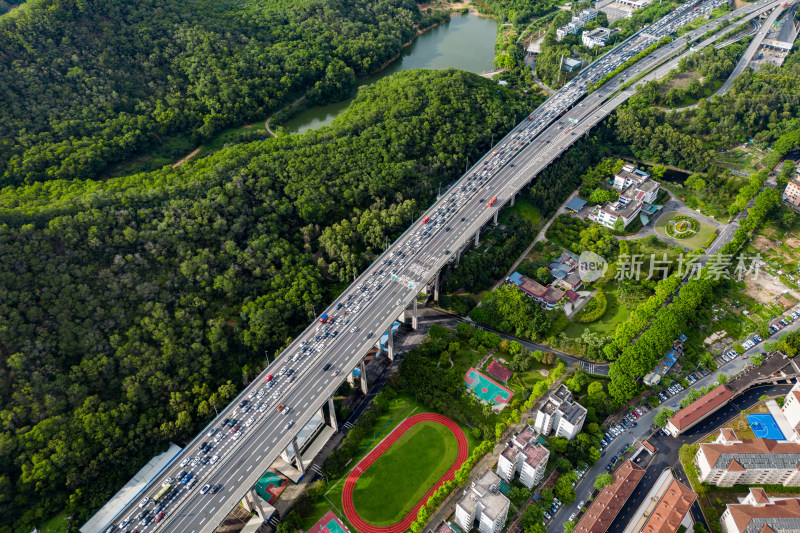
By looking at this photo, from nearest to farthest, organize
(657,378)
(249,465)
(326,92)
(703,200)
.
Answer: (249,465)
(657,378)
(703,200)
(326,92)

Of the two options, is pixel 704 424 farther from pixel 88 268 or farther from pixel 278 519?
pixel 88 268

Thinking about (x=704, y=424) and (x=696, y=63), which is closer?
(x=704, y=424)

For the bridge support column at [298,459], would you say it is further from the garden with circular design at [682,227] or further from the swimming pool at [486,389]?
the garden with circular design at [682,227]

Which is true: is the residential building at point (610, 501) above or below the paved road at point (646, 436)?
above

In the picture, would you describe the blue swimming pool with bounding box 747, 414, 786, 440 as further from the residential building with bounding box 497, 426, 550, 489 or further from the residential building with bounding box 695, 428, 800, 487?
the residential building with bounding box 497, 426, 550, 489

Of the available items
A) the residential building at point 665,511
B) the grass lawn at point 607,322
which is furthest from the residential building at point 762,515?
the grass lawn at point 607,322

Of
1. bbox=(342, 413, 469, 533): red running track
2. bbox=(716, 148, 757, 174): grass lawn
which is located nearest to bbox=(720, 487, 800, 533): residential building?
bbox=(342, 413, 469, 533): red running track

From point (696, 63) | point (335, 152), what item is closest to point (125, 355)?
point (335, 152)
